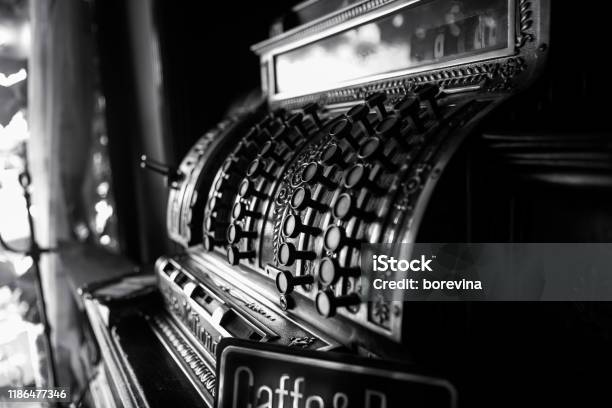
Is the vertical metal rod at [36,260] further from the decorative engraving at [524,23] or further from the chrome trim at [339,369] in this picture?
the decorative engraving at [524,23]

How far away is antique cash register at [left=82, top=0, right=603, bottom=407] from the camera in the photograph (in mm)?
929

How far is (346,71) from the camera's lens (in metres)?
1.64

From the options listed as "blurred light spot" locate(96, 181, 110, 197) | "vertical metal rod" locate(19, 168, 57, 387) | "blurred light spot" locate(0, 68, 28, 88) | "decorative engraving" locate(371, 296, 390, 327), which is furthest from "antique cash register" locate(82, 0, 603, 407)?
"blurred light spot" locate(0, 68, 28, 88)

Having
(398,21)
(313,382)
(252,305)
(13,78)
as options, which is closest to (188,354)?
(252,305)

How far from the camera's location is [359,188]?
105 centimetres

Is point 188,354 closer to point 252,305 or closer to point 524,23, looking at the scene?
point 252,305

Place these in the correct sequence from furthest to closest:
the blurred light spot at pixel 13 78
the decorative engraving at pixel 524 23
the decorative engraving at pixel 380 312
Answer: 1. the blurred light spot at pixel 13 78
2. the decorative engraving at pixel 524 23
3. the decorative engraving at pixel 380 312

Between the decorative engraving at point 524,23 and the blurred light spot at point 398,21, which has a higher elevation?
the blurred light spot at point 398,21

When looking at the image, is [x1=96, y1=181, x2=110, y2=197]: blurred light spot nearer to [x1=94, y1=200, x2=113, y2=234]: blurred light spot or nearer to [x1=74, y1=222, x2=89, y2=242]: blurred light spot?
[x1=94, y1=200, x2=113, y2=234]: blurred light spot

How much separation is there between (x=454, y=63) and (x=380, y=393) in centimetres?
88

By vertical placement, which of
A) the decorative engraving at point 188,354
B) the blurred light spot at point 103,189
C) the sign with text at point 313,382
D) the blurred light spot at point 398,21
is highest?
the blurred light spot at point 398,21

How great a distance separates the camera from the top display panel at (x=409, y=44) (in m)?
1.14

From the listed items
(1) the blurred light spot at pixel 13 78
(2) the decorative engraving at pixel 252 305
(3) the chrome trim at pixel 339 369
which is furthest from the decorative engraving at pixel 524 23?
(1) the blurred light spot at pixel 13 78

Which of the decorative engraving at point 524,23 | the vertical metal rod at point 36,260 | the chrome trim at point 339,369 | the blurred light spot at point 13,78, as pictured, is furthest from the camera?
the blurred light spot at point 13,78
